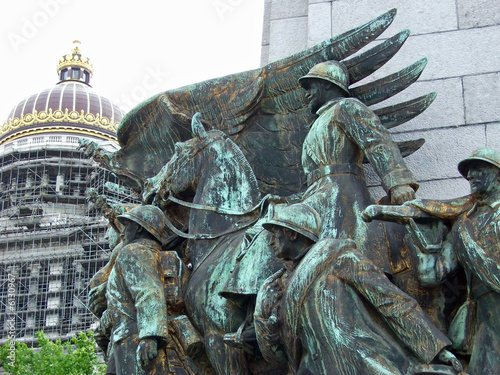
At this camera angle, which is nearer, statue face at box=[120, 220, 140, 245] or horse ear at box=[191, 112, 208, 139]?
statue face at box=[120, 220, 140, 245]

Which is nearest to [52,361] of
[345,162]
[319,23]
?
[319,23]

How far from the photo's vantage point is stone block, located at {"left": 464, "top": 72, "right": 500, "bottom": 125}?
9.41 meters

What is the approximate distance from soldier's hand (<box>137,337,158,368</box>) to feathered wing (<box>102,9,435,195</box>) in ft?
7.85

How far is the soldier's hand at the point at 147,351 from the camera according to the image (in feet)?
26.0

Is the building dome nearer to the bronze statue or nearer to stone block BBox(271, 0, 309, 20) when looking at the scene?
stone block BBox(271, 0, 309, 20)

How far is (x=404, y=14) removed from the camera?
10.4m

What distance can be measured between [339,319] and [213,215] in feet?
7.81

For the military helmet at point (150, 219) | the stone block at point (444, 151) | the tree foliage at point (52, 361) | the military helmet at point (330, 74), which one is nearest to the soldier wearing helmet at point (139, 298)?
the military helmet at point (150, 219)

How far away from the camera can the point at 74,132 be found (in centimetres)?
6425

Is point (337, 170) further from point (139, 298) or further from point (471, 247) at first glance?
point (139, 298)

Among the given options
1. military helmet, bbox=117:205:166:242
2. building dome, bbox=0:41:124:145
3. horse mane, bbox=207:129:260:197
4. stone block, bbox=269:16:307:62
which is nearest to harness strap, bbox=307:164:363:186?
horse mane, bbox=207:129:260:197

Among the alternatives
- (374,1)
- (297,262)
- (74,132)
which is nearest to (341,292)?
(297,262)

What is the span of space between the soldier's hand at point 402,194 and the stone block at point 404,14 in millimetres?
3155

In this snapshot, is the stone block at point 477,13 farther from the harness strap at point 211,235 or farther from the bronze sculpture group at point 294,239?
the harness strap at point 211,235
